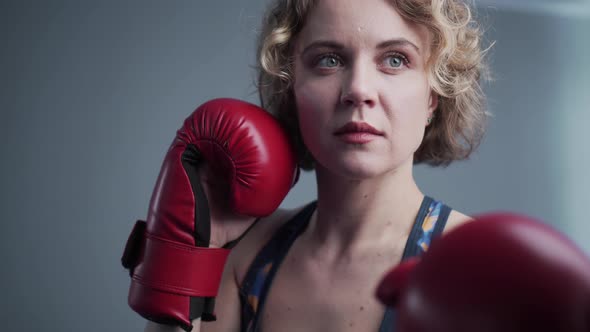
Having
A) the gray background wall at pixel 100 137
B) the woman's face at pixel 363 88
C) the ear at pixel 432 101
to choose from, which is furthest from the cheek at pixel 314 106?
the gray background wall at pixel 100 137

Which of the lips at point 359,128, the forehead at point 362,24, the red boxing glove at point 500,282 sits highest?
the forehead at point 362,24

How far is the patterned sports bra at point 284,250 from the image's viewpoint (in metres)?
1.22

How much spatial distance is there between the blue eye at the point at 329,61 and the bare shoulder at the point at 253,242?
0.43 meters

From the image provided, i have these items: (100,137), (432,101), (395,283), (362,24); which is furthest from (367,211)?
(100,137)

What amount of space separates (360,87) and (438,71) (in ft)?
0.81

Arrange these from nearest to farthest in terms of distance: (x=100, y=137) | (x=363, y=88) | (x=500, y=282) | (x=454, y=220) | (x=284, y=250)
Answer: (x=500, y=282) < (x=363, y=88) < (x=454, y=220) < (x=284, y=250) < (x=100, y=137)

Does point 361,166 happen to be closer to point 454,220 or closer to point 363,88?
point 363,88

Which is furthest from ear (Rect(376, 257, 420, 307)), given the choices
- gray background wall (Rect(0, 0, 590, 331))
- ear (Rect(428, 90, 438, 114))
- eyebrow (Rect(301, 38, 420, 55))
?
gray background wall (Rect(0, 0, 590, 331))

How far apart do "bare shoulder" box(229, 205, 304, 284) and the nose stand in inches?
17.5

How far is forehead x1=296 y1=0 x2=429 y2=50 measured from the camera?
3.83ft

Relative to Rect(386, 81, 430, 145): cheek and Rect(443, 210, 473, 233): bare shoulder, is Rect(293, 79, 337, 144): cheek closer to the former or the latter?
Rect(386, 81, 430, 145): cheek

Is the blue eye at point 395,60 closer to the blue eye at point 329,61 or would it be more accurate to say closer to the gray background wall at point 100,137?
the blue eye at point 329,61

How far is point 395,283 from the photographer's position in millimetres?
A: 618

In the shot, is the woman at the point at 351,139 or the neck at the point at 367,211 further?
the neck at the point at 367,211
